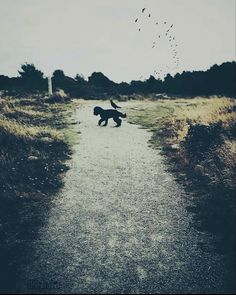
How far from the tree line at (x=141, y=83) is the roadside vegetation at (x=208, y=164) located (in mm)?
21083

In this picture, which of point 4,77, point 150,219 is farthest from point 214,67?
point 150,219

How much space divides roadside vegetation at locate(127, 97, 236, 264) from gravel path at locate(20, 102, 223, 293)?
0.30 meters

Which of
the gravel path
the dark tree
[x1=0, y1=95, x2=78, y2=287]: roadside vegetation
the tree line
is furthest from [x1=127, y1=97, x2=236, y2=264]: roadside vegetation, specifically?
the dark tree

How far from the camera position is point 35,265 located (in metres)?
4.84

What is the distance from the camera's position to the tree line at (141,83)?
34906 mm

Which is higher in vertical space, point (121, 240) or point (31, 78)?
point (31, 78)

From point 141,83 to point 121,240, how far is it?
3659cm

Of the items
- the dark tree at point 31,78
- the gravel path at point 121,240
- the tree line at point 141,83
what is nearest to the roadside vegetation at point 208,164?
the gravel path at point 121,240

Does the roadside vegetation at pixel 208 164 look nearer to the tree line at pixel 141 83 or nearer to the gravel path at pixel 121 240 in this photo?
the gravel path at pixel 121 240

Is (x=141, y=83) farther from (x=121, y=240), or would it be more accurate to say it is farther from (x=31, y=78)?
(x=121, y=240)

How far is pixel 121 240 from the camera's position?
5.49 m

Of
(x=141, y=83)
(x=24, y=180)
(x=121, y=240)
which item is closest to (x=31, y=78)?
(x=141, y=83)

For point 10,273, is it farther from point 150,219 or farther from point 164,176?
point 164,176

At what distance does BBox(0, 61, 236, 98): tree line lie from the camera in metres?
34.9
